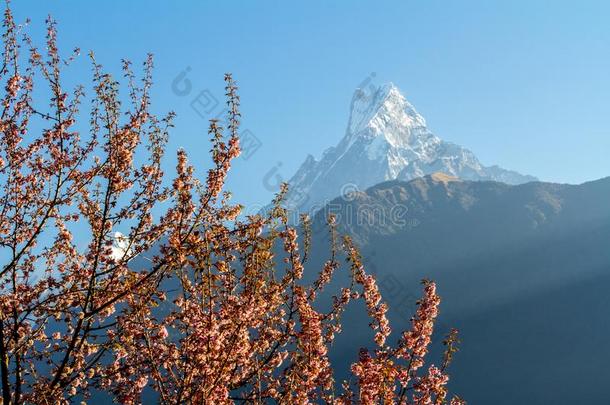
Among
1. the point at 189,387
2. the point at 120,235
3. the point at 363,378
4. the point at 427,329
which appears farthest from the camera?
the point at 427,329

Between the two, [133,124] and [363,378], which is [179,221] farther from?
[363,378]

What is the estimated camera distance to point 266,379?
13.8 meters

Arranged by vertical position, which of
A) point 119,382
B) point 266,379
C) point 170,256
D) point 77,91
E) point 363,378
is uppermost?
point 77,91

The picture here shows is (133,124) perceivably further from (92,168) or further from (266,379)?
(266,379)

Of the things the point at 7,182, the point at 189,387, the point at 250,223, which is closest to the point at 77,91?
the point at 7,182

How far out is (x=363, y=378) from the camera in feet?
39.4

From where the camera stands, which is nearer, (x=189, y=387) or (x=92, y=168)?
(x=189, y=387)

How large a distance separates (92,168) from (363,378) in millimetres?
7370

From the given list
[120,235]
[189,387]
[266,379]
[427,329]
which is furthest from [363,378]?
[120,235]

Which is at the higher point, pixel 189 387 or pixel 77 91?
pixel 77 91

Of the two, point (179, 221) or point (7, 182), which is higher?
point (7, 182)

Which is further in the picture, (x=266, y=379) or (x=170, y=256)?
(x=266, y=379)

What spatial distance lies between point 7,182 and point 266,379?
290 inches

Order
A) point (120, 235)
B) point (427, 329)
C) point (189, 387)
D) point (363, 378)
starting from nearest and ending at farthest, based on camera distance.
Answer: point (189, 387) < point (120, 235) < point (363, 378) < point (427, 329)
